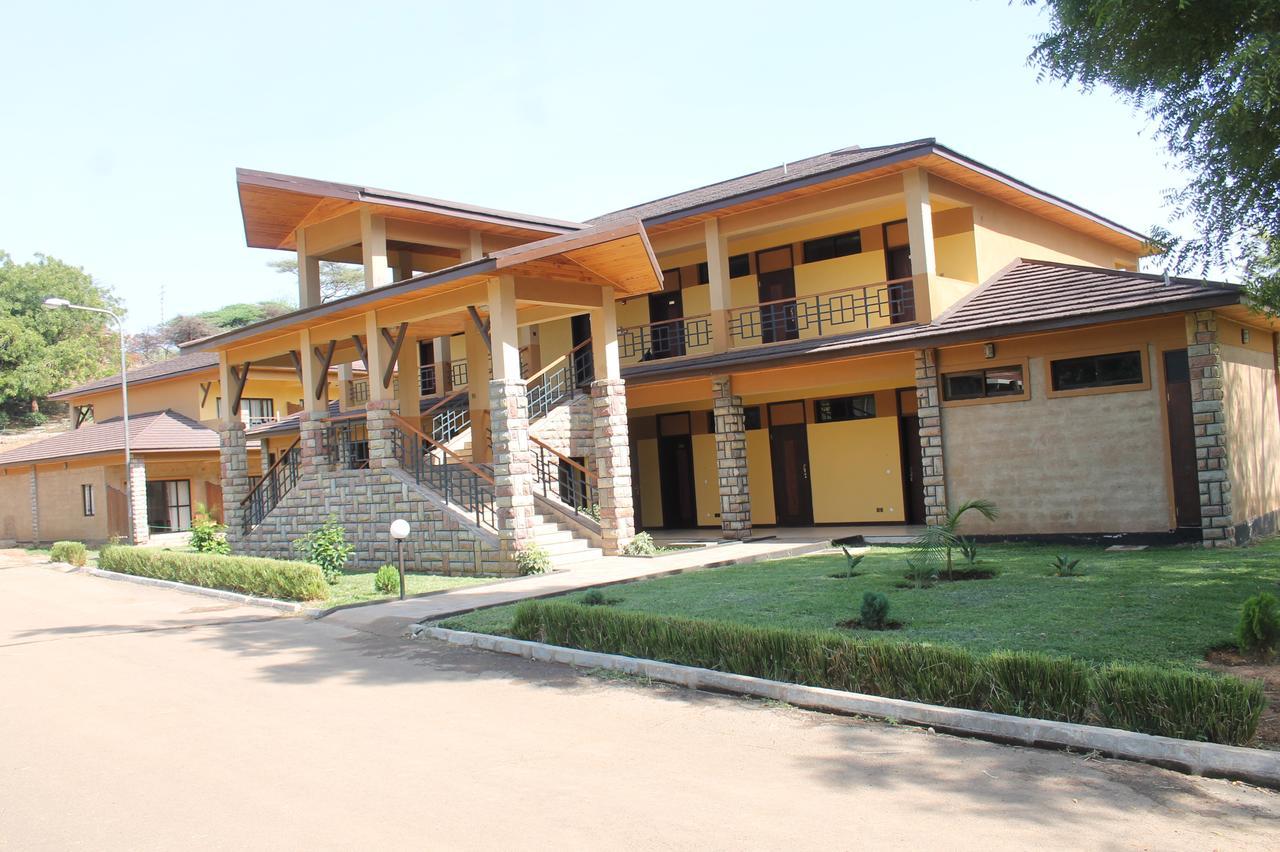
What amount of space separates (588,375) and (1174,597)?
15.0m

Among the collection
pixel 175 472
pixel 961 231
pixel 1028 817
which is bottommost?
pixel 1028 817

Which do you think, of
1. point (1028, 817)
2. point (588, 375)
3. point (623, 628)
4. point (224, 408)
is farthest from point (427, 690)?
point (224, 408)

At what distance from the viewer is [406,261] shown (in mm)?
22062

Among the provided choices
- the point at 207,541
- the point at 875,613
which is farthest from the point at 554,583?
the point at 207,541

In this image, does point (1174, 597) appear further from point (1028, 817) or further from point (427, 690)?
point (427, 690)

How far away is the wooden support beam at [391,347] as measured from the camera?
18.0m

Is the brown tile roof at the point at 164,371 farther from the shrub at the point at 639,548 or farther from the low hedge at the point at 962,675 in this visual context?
the low hedge at the point at 962,675

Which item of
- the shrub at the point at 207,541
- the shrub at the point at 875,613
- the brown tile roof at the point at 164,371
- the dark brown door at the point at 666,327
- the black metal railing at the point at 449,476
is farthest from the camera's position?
the brown tile roof at the point at 164,371

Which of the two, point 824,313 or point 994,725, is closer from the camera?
point 994,725

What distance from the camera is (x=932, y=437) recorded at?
16984 mm

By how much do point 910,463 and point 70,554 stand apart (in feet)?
71.6

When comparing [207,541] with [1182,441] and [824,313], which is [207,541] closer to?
[824,313]

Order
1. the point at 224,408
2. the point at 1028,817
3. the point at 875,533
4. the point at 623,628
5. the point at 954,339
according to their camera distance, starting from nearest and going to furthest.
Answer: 1. the point at 1028,817
2. the point at 623,628
3. the point at 954,339
4. the point at 875,533
5. the point at 224,408

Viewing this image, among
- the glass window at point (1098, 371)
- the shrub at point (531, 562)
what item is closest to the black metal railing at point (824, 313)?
the glass window at point (1098, 371)
